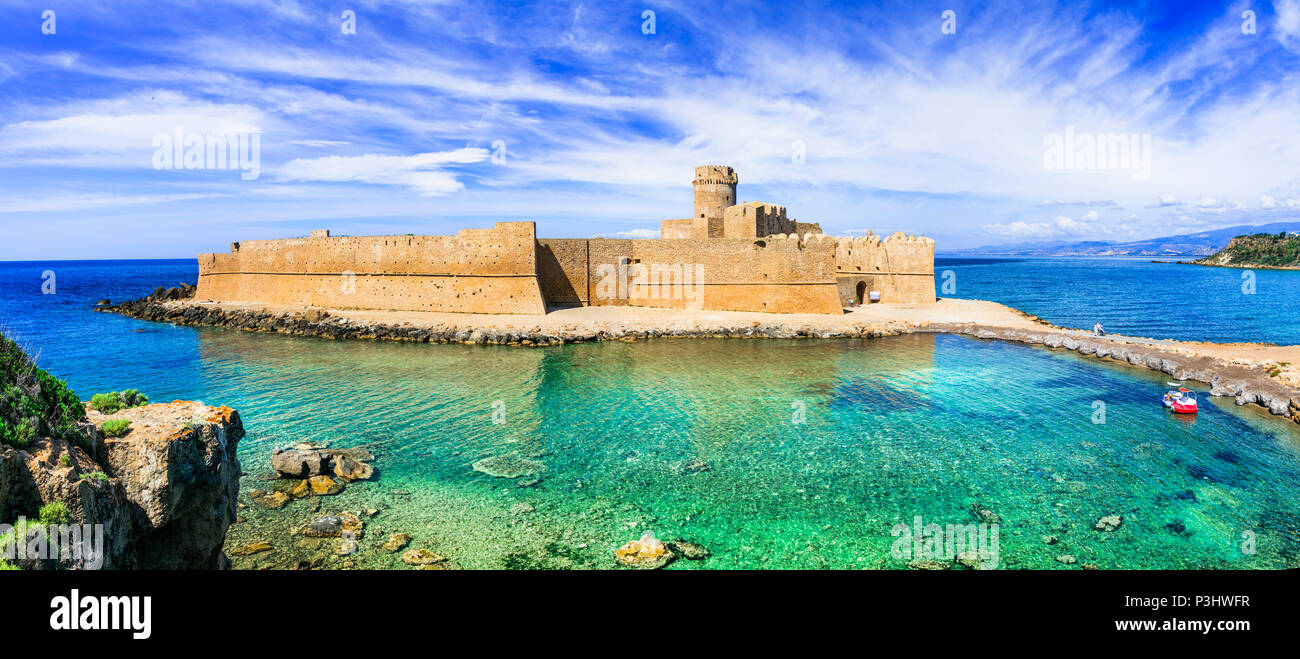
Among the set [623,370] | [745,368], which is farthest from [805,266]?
[623,370]

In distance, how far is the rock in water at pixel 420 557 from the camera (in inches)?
259

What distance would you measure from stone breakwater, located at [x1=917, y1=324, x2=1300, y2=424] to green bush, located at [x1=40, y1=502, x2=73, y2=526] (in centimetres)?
1861

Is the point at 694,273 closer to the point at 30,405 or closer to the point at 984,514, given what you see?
the point at 984,514

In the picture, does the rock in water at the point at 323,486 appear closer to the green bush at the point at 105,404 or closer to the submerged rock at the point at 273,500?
the submerged rock at the point at 273,500

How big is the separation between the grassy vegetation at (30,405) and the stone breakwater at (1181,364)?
62.1 ft

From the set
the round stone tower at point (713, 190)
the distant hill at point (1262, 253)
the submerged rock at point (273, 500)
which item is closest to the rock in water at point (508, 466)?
the submerged rock at point (273, 500)

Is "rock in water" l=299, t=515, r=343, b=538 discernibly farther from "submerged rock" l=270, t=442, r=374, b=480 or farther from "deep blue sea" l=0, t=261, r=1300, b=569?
"submerged rock" l=270, t=442, r=374, b=480

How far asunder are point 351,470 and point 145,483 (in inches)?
194

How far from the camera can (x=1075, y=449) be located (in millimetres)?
10602
